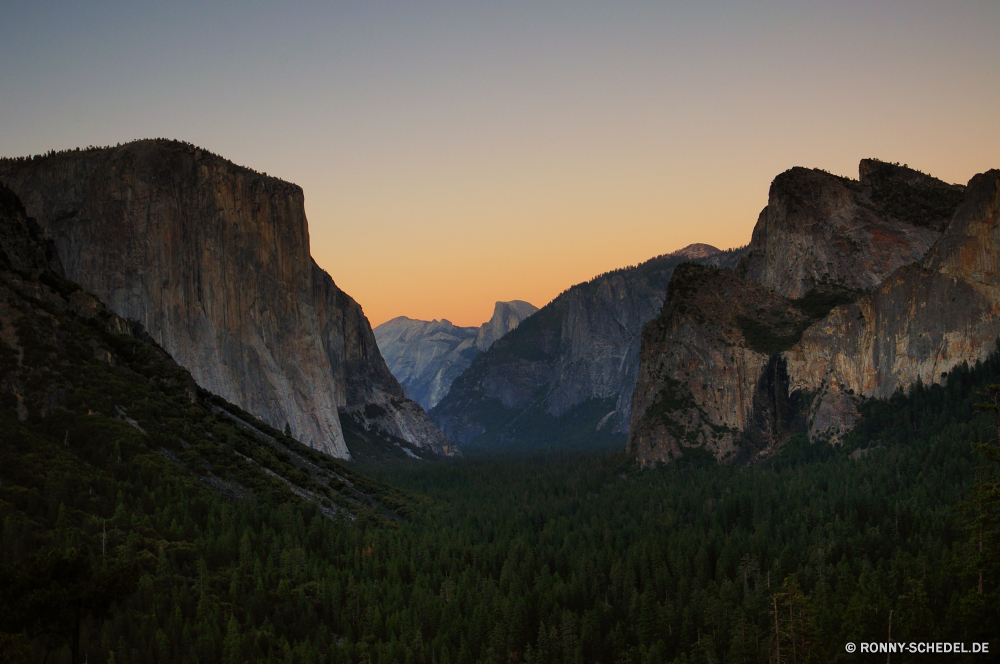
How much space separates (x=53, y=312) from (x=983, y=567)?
9897 cm

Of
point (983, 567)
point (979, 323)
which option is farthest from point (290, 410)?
point (983, 567)

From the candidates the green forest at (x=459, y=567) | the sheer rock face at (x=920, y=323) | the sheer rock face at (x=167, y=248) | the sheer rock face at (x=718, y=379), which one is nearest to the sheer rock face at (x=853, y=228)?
the sheer rock face at (x=718, y=379)

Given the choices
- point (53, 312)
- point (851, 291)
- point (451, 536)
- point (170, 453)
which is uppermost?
point (851, 291)

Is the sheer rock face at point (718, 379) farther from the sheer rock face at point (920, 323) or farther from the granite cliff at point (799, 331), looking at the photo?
the sheer rock face at point (920, 323)

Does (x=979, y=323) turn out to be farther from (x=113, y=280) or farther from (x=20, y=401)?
(x=113, y=280)

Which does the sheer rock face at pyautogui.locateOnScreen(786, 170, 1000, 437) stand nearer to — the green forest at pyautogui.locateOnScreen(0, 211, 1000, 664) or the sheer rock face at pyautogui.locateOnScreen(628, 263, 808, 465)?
the green forest at pyautogui.locateOnScreen(0, 211, 1000, 664)

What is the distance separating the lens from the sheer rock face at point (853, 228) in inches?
7416

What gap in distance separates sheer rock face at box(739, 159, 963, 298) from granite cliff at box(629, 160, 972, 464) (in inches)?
8.1

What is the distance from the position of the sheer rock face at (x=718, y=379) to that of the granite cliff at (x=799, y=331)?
210 mm

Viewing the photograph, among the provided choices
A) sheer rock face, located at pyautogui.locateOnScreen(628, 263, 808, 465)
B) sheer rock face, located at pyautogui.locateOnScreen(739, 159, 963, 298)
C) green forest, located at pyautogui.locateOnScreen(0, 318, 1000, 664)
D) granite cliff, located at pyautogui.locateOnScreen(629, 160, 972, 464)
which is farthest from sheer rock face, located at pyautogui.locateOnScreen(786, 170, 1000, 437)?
sheer rock face, located at pyautogui.locateOnScreen(739, 159, 963, 298)

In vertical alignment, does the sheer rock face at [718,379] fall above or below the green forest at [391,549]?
above

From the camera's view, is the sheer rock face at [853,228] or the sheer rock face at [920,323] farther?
the sheer rock face at [853,228]

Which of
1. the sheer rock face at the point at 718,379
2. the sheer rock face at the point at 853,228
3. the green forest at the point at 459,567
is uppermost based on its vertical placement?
the sheer rock face at the point at 853,228

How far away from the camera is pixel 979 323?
14250 cm
